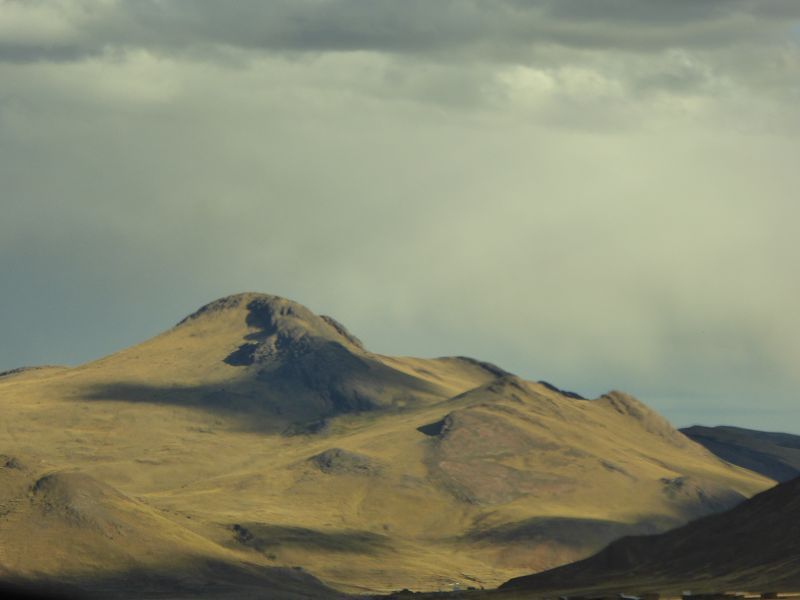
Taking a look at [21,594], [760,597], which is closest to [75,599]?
[21,594]

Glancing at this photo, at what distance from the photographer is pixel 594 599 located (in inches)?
7810

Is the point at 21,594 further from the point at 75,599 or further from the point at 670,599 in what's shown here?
the point at 670,599

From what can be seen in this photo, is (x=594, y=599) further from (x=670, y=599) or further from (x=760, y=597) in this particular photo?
(x=760, y=597)

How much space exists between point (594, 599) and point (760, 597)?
23.5 meters

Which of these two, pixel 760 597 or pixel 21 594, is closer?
pixel 21 594

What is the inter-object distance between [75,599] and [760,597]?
582ft

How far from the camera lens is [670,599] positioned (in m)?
196

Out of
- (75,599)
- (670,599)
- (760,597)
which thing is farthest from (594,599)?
(75,599)

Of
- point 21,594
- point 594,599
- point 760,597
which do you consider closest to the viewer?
point 21,594

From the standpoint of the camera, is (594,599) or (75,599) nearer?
(75,599)

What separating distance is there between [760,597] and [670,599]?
15094 millimetres

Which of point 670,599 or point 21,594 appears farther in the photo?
point 670,599

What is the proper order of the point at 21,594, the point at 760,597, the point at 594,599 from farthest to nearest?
1. the point at 594,599
2. the point at 760,597
3. the point at 21,594

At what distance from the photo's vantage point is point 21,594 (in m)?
16.5
